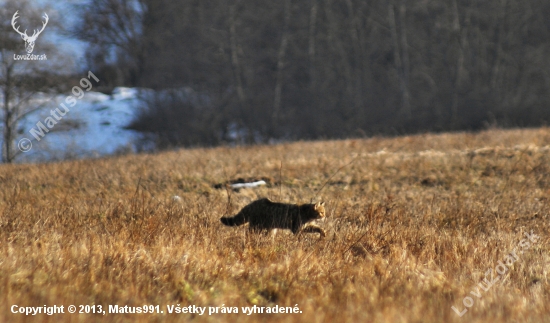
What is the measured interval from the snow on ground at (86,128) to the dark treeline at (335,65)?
1.43 meters

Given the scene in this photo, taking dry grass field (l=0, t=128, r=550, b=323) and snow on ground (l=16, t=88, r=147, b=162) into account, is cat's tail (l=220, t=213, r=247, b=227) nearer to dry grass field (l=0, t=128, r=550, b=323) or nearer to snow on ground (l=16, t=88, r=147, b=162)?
dry grass field (l=0, t=128, r=550, b=323)

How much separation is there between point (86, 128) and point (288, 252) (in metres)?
20.1

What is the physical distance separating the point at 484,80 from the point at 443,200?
23903 mm

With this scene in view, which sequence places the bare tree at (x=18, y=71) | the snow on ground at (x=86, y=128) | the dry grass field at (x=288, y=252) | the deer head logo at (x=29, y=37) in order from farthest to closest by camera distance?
the snow on ground at (x=86, y=128)
the bare tree at (x=18, y=71)
the deer head logo at (x=29, y=37)
the dry grass field at (x=288, y=252)

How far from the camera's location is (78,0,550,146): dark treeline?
26.2m

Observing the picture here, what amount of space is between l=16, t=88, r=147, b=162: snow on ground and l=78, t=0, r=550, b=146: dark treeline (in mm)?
1431

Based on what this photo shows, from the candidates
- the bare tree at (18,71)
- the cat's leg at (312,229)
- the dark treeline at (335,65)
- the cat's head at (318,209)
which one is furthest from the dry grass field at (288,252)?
the dark treeline at (335,65)

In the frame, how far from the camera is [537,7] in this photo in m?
27.9

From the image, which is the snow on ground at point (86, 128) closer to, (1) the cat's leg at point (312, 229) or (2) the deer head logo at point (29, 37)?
(2) the deer head logo at point (29, 37)

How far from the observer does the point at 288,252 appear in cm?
413

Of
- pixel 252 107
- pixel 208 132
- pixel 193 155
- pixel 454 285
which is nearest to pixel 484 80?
pixel 252 107

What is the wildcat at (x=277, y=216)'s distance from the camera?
4797 mm

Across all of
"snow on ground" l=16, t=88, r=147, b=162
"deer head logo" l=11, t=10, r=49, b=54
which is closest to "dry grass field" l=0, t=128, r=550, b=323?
"deer head logo" l=11, t=10, r=49, b=54

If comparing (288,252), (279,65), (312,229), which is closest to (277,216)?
(312,229)
